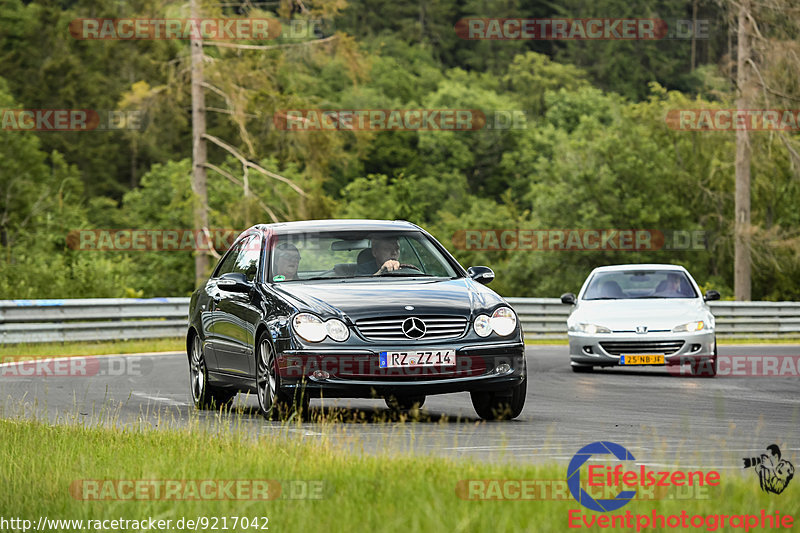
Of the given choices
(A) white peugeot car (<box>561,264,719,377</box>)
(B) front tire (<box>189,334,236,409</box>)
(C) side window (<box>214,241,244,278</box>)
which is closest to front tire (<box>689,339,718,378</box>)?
(A) white peugeot car (<box>561,264,719,377</box>)

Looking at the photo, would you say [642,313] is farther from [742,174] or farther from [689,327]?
[742,174]

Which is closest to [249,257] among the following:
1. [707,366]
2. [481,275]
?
[481,275]

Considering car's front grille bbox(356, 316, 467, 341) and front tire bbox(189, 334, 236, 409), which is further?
front tire bbox(189, 334, 236, 409)

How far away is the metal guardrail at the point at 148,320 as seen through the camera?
2591cm

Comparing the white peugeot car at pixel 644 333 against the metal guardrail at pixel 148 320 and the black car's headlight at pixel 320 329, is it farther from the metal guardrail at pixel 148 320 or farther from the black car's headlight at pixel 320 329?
the metal guardrail at pixel 148 320

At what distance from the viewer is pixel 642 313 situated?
1938 centimetres

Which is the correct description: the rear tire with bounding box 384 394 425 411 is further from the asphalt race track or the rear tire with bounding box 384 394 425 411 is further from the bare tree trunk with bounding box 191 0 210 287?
the bare tree trunk with bounding box 191 0 210 287

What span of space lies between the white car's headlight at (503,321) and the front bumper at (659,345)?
7746mm

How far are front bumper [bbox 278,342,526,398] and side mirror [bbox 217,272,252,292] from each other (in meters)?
1.30

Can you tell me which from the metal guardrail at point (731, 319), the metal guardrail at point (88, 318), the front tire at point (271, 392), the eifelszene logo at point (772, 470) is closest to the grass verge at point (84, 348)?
the metal guardrail at point (88, 318)

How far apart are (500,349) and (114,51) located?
7160 centimetres

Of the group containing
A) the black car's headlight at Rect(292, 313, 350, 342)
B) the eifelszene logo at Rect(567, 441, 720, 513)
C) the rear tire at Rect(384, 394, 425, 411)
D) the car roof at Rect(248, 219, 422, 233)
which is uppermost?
the car roof at Rect(248, 219, 422, 233)

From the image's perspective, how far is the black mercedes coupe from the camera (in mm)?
11398

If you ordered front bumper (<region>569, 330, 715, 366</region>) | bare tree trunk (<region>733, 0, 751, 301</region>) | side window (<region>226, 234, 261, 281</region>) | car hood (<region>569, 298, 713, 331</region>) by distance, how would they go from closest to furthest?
side window (<region>226, 234, 261, 281</region>) → front bumper (<region>569, 330, 715, 366</region>) → car hood (<region>569, 298, 713, 331</region>) → bare tree trunk (<region>733, 0, 751, 301</region>)
